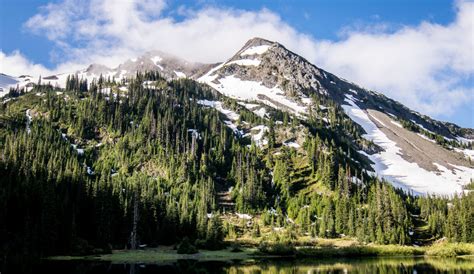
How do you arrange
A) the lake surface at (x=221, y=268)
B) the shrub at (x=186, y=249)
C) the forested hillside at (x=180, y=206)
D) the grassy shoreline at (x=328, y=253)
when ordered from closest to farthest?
1. the lake surface at (x=221, y=268)
2. the forested hillside at (x=180, y=206)
3. the grassy shoreline at (x=328, y=253)
4. the shrub at (x=186, y=249)

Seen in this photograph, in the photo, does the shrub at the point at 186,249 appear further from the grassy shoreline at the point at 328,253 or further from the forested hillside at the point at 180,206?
the forested hillside at the point at 180,206

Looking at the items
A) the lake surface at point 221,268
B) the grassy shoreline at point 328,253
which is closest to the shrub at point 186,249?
the grassy shoreline at point 328,253

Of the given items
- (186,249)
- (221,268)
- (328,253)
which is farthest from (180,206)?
(221,268)

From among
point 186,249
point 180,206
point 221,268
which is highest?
point 180,206

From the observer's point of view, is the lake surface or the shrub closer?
the lake surface

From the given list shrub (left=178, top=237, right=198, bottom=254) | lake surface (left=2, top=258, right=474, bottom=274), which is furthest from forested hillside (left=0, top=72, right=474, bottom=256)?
lake surface (left=2, top=258, right=474, bottom=274)

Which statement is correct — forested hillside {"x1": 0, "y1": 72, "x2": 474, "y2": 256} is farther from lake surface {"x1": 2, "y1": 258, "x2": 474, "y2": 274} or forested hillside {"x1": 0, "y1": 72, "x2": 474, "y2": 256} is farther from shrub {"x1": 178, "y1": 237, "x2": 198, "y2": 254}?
lake surface {"x1": 2, "y1": 258, "x2": 474, "y2": 274}

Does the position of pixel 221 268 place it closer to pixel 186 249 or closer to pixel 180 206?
pixel 186 249

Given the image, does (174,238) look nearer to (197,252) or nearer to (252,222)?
(197,252)

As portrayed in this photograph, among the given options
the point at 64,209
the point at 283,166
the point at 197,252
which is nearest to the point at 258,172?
the point at 283,166

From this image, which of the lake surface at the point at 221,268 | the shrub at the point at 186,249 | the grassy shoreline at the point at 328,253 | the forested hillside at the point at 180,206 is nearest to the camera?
the lake surface at the point at 221,268

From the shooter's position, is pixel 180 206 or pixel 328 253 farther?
pixel 180 206

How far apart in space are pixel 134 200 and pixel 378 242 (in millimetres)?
75017

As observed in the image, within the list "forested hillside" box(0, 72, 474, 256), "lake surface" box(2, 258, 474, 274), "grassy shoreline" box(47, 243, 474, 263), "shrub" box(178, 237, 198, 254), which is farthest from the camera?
"shrub" box(178, 237, 198, 254)
